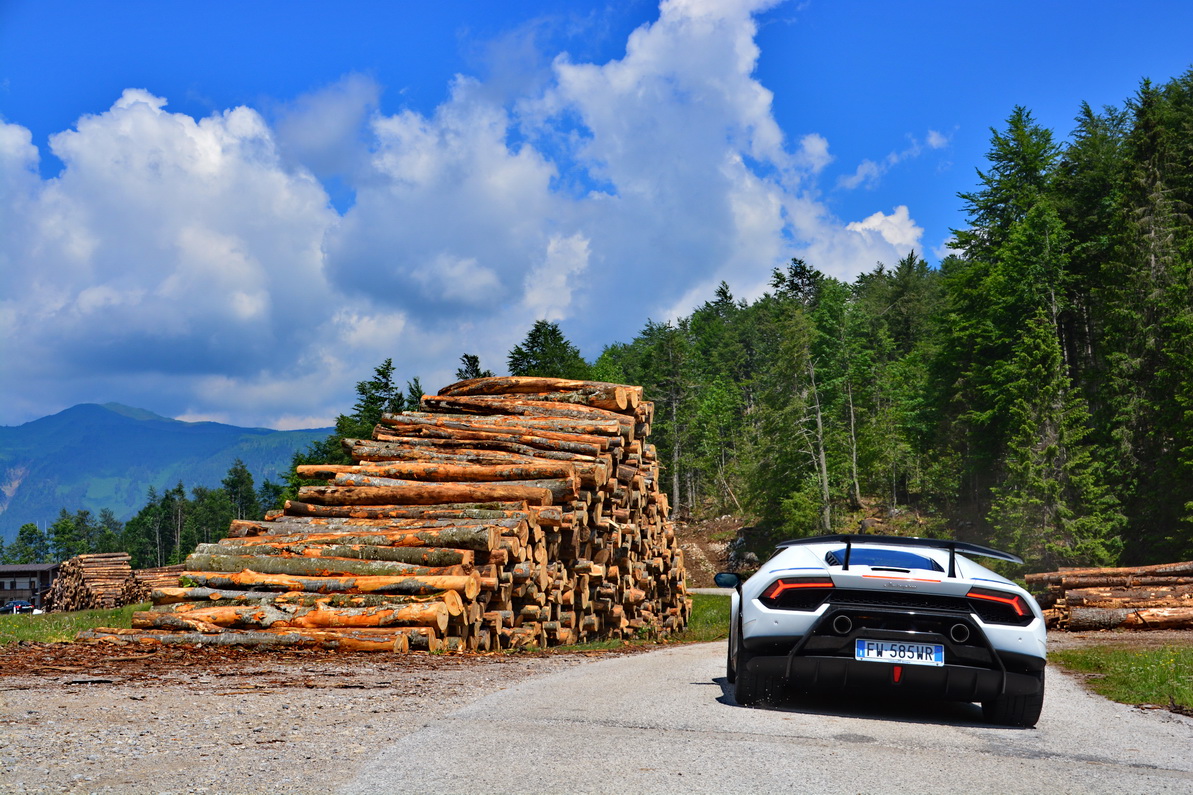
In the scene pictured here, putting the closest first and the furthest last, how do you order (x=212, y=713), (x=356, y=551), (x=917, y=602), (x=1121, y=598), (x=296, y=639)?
(x=212, y=713) < (x=917, y=602) < (x=296, y=639) < (x=356, y=551) < (x=1121, y=598)

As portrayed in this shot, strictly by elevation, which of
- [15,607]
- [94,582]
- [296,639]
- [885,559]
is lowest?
[15,607]

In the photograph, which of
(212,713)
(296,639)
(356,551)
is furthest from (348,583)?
(212,713)

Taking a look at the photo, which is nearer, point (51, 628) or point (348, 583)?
A: point (348, 583)

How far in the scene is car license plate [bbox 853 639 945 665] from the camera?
6.21m

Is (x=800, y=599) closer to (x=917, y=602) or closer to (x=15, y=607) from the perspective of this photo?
(x=917, y=602)

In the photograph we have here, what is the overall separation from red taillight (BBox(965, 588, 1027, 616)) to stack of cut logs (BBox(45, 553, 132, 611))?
40.0 m

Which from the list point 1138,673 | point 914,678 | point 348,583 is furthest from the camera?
point 348,583

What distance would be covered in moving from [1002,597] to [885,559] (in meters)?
0.85

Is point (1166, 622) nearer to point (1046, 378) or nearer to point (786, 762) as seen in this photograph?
point (786, 762)

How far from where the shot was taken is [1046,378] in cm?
4281

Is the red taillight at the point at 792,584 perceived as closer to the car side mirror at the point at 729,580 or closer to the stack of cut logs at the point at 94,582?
the car side mirror at the point at 729,580

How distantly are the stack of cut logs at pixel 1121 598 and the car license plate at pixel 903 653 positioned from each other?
16144 mm

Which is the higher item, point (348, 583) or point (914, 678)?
point (348, 583)

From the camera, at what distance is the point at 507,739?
523 centimetres
